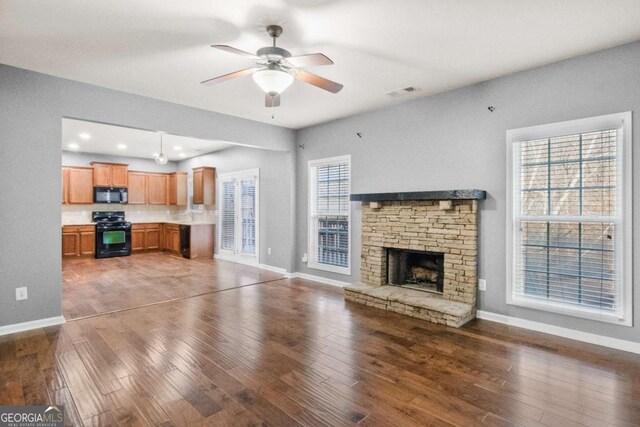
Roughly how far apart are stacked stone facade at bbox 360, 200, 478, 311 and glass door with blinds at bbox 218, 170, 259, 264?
3162mm

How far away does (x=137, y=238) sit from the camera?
9.15 metres

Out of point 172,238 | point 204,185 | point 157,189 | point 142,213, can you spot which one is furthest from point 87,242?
point 204,185

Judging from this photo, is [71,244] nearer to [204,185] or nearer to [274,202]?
[204,185]

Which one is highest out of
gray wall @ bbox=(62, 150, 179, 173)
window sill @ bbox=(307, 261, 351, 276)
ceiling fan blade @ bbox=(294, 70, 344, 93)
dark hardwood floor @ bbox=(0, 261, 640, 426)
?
gray wall @ bbox=(62, 150, 179, 173)

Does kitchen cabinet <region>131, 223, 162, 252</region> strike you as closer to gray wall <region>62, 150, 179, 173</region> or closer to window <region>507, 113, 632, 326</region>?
gray wall <region>62, 150, 179, 173</region>

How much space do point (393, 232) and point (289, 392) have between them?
9.07ft

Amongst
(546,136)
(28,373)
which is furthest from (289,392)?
(546,136)

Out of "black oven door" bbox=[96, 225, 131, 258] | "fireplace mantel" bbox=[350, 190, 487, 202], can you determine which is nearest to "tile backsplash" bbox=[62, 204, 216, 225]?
"black oven door" bbox=[96, 225, 131, 258]

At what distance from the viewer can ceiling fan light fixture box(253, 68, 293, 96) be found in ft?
8.48

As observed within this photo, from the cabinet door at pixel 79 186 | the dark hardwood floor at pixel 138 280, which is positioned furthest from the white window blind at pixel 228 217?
the cabinet door at pixel 79 186

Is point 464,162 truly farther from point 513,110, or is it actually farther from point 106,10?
point 106,10

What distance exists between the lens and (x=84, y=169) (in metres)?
8.37

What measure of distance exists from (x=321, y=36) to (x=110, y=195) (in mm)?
8133

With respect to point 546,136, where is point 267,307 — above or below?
below
